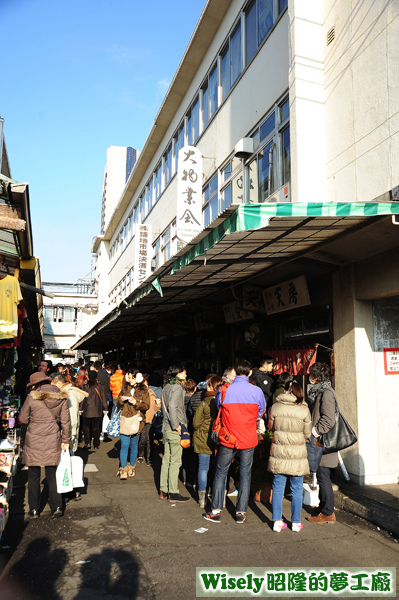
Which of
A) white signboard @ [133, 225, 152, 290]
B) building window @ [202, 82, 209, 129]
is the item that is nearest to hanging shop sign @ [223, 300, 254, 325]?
building window @ [202, 82, 209, 129]

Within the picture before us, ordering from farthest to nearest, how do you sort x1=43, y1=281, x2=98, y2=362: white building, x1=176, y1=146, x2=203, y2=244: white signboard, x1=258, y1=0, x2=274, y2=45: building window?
x1=43, y1=281, x2=98, y2=362: white building < x1=176, y1=146, x2=203, y2=244: white signboard < x1=258, y1=0, x2=274, y2=45: building window

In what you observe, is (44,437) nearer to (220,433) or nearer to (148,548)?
(148,548)

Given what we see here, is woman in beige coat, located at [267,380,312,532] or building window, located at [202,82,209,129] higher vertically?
building window, located at [202,82,209,129]

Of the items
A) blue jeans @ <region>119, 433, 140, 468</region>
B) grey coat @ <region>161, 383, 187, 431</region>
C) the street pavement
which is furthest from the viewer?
blue jeans @ <region>119, 433, 140, 468</region>

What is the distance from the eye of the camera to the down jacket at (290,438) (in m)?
6.07

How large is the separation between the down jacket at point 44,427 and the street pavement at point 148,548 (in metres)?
0.81

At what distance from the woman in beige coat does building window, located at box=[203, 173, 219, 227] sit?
386 inches

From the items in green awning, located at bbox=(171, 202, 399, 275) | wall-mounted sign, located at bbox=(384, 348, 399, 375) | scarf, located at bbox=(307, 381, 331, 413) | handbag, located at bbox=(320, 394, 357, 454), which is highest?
green awning, located at bbox=(171, 202, 399, 275)

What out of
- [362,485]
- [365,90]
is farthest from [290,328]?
[365,90]

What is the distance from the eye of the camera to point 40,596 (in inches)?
171

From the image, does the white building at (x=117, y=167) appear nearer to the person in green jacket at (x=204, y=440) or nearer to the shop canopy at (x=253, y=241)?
the shop canopy at (x=253, y=241)

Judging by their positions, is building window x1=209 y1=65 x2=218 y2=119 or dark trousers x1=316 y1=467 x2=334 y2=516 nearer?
dark trousers x1=316 y1=467 x2=334 y2=516

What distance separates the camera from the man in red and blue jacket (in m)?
6.49

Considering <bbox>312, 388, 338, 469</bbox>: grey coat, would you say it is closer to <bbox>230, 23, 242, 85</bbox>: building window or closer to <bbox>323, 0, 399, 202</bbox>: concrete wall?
<bbox>323, 0, 399, 202</bbox>: concrete wall
